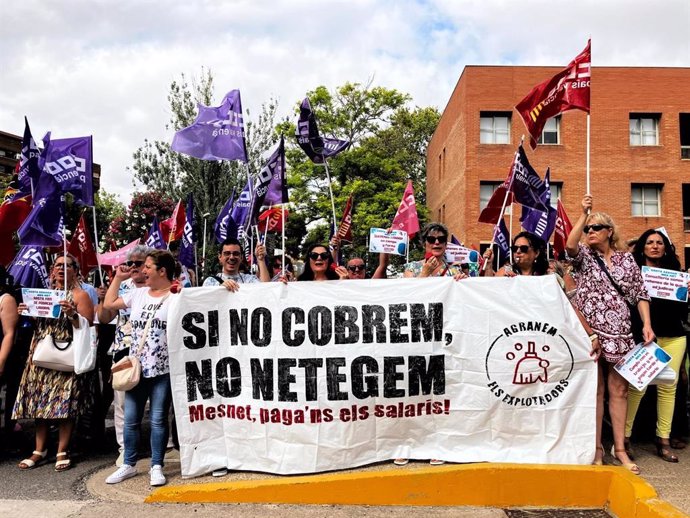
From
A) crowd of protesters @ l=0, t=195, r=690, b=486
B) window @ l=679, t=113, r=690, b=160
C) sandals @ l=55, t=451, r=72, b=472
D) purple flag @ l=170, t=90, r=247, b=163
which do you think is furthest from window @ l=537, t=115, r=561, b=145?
sandals @ l=55, t=451, r=72, b=472

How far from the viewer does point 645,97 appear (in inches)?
1064

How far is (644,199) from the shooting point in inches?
1070

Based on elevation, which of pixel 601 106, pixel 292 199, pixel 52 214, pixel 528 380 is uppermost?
pixel 601 106

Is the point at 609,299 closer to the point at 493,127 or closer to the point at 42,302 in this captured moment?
the point at 42,302

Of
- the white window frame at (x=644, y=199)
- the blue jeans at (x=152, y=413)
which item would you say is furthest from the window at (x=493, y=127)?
the blue jeans at (x=152, y=413)

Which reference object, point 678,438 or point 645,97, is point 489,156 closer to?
point 645,97

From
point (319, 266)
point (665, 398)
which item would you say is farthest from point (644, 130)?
point (319, 266)

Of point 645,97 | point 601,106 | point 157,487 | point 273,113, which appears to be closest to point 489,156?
point 601,106

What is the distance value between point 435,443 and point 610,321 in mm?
1681

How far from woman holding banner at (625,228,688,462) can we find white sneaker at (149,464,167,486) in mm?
3806

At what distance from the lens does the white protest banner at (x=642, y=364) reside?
181 inches

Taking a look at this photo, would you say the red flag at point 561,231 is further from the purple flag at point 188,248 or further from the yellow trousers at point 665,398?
the purple flag at point 188,248

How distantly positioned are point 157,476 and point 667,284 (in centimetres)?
441

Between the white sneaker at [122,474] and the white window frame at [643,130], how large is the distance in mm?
27764
